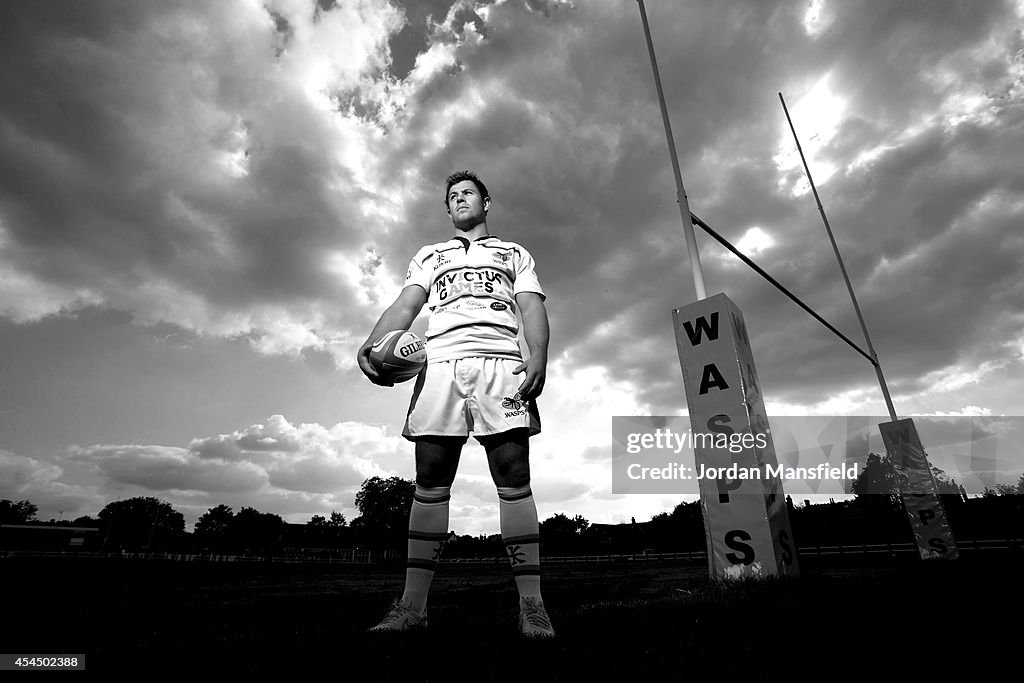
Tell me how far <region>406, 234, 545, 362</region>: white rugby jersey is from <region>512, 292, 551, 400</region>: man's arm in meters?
0.07

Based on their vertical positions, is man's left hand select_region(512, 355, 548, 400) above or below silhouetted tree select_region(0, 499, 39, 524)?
below

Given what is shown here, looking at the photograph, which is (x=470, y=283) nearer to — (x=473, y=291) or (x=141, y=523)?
(x=473, y=291)

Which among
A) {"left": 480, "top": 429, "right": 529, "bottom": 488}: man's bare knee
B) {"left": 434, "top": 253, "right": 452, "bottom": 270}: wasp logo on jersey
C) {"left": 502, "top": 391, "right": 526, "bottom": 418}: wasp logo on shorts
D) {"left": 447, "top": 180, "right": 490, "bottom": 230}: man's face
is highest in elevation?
{"left": 447, "top": 180, "right": 490, "bottom": 230}: man's face

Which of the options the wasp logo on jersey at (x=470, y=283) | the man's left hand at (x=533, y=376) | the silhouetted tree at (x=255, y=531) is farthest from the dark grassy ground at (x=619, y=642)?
the silhouetted tree at (x=255, y=531)

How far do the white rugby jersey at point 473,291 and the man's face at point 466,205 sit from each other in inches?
4.8

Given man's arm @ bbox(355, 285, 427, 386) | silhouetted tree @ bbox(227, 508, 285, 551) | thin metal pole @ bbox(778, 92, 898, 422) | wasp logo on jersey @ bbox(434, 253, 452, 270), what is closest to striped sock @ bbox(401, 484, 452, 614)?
man's arm @ bbox(355, 285, 427, 386)

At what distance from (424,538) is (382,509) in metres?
69.5

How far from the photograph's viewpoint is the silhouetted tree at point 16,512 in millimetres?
77569

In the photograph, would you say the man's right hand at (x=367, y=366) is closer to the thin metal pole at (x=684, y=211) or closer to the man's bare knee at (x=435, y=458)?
the man's bare knee at (x=435, y=458)

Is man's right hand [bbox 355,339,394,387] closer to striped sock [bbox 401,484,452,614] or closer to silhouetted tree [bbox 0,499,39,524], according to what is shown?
striped sock [bbox 401,484,452,614]

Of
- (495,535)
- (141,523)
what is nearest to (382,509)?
(495,535)

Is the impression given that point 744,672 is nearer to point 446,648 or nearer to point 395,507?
point 446,648

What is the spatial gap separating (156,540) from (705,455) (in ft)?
276

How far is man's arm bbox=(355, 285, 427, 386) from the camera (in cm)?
286
